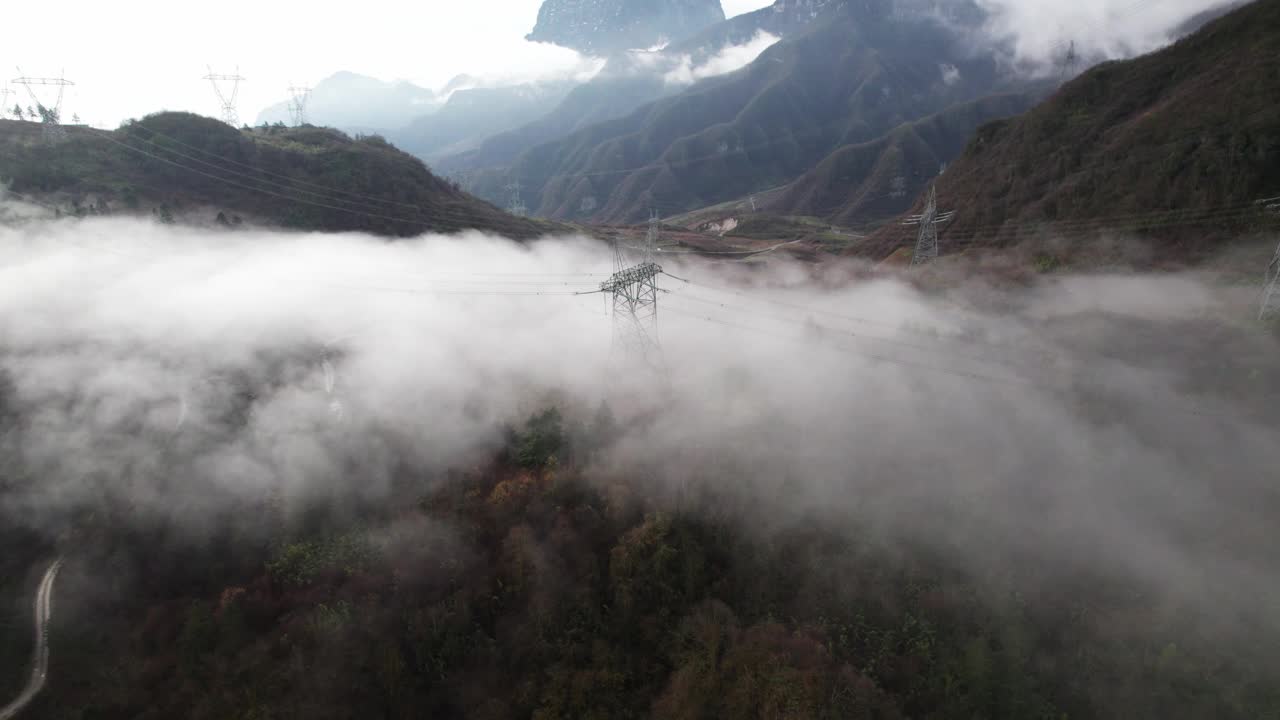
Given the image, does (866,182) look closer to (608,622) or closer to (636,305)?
(636,305)

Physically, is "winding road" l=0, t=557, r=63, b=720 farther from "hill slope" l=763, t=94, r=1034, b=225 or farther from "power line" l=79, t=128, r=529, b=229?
"hill slope" l=763, t=94, r=1034, b=225

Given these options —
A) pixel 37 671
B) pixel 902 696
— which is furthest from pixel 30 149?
pixel 902 696

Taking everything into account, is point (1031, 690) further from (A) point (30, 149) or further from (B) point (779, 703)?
(A) point (30, 149)

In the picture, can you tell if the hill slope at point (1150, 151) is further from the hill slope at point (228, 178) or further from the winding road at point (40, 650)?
the winding road at point (40, 650)

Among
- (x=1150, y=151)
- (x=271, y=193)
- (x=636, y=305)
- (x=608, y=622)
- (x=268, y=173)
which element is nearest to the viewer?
(x=608, y=622)

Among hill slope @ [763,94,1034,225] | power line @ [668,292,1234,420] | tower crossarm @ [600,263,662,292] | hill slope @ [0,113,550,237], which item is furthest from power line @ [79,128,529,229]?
hill slope @ [763,94,1034,225]

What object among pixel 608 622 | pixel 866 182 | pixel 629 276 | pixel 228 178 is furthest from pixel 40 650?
pixel 866 182
